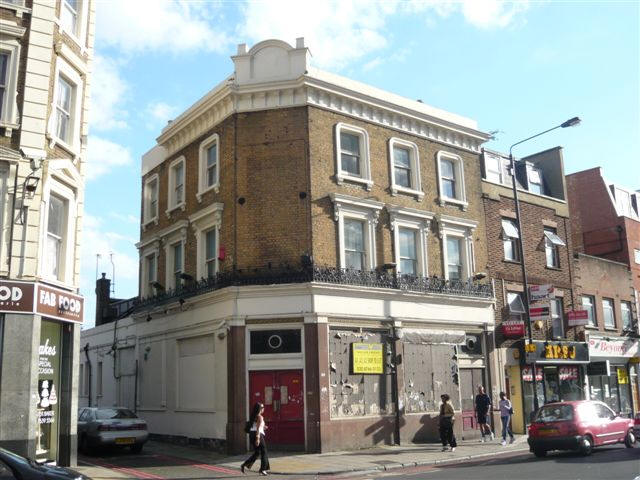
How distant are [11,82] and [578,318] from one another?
23.9m

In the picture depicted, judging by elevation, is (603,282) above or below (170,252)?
below

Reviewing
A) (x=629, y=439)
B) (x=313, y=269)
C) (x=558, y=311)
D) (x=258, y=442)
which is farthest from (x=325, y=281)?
(x=558, y=311)

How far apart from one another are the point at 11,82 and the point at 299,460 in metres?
12.0

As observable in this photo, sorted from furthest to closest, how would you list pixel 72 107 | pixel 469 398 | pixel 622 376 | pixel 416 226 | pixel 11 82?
1. pixel 622 376
2. pixel 469 398
3. pixel 416 226
4. pixel 72 107
5. pixel 11 82

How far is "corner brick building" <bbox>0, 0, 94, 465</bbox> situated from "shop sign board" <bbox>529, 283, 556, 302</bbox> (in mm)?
17706

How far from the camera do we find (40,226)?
1479 centimetres

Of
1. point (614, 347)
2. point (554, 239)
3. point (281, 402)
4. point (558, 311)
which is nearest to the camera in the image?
point (281, 402)

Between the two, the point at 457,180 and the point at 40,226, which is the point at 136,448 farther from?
the point at 457,180

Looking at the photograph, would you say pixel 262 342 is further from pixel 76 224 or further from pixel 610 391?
pixel 610 391

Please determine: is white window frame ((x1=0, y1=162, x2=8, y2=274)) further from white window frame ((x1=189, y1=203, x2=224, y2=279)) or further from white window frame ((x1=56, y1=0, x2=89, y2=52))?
white window frame ((x1=189, y1=203, x2=224, y2=279))

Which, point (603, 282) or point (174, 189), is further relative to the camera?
point (603, 282)

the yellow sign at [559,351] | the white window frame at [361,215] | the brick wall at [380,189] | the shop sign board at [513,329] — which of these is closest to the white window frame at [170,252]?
the brick wall at [380,189]

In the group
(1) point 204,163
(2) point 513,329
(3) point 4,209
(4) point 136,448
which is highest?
(1) point 204,163

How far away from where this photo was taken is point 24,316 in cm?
1422
